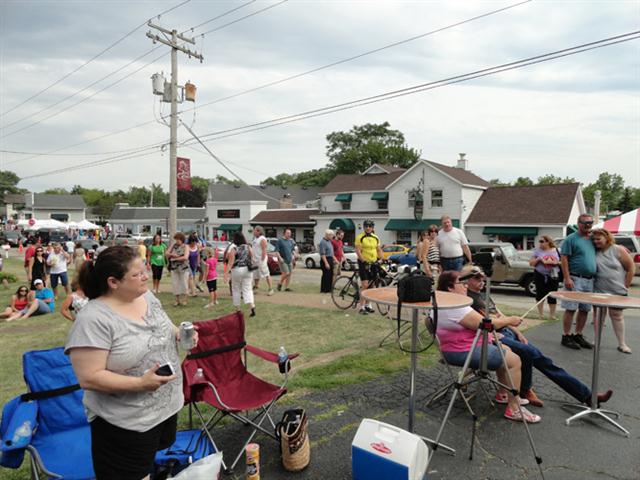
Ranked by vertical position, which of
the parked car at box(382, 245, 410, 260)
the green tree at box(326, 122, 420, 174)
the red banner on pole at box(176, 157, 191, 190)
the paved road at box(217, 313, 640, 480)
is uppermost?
the green tree at box(326, 122, 420, 174)

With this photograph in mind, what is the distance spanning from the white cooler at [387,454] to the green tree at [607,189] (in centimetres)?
7927

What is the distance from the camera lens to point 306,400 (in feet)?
14.0

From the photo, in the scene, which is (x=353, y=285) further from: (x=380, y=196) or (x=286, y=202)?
(x=286, y=202)

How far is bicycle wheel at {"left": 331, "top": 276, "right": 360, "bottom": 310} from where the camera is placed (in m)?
9.18

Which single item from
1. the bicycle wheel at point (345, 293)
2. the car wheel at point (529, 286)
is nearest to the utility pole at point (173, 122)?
the bicycle wheel at point (345, 293)

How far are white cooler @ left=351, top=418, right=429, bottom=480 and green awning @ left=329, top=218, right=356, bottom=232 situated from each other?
34.0m

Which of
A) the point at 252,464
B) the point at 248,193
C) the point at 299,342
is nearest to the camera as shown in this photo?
the point at 252,464

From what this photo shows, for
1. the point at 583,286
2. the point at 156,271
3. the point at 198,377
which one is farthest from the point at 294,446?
the point at 156,271

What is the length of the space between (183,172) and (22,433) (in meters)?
16.2

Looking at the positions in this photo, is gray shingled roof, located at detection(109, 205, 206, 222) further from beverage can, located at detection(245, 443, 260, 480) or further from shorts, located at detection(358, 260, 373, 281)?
beverage can, located at detection(245, 443, 260, 480)

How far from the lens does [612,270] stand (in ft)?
19.2

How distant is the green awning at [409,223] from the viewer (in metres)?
32.0

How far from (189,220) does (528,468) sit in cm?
6495

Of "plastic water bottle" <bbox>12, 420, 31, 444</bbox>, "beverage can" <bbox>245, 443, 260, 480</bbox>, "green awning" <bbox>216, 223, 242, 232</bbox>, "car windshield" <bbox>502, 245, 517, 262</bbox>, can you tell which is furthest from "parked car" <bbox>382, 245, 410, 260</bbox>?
"green awning" <bbox>216, 223, 242, 232</bbox>
